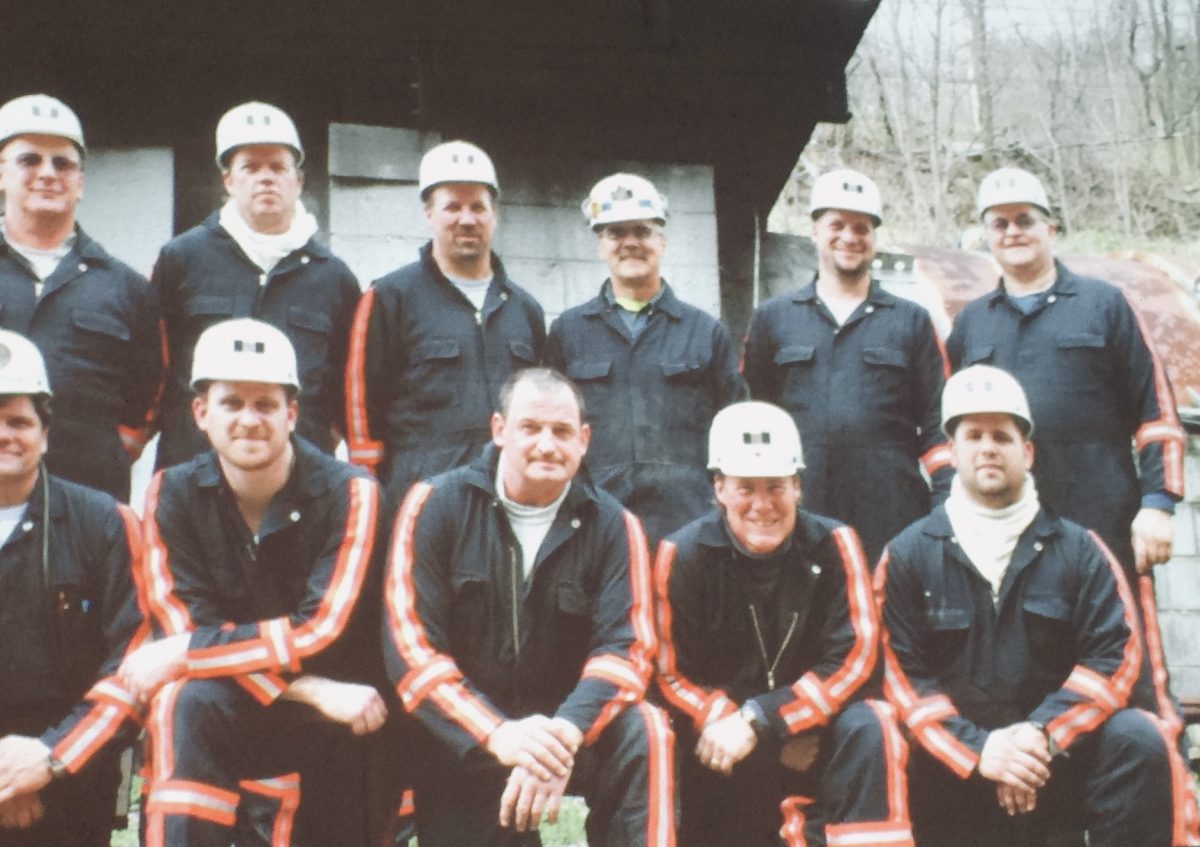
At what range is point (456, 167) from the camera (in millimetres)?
4543

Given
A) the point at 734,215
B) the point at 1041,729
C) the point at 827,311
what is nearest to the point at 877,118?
the point at 734,215

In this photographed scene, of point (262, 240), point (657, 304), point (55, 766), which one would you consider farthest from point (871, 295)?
point (55, 766)

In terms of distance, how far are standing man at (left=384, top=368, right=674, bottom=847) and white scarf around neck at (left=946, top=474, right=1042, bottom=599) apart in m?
1.02

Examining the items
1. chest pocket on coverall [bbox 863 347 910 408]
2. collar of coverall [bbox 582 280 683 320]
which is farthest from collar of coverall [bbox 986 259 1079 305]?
collar of coverall [bbox 582 280 683 320]

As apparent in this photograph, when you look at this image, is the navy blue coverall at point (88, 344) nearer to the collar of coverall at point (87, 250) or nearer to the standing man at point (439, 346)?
the collar of coverall at point (87, 250)

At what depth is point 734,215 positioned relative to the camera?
8.02 meters

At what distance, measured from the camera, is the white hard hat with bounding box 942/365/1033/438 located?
4.02 m

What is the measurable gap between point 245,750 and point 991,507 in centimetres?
235

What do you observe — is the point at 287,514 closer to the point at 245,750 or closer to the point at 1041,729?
the point at 245,750

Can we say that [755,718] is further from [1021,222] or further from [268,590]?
[1021,222]

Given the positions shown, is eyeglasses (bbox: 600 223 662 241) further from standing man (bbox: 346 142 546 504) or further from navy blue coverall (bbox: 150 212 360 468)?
navy blue coverall (bbox: 150 212 360 468)

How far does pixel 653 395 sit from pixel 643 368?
0.34 ft

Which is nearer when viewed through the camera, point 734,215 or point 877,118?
point 734,215

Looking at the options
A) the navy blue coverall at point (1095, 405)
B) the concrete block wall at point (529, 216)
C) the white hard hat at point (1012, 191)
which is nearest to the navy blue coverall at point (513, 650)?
the navy blue coverall at point (1095, 405)
